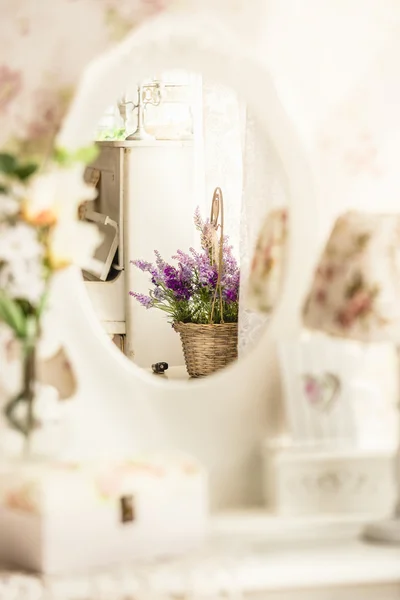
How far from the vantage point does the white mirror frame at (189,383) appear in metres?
1.53

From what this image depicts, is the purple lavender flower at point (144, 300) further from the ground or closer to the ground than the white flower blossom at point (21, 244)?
closer to the ground

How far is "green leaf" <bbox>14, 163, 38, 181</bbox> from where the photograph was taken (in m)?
1.41

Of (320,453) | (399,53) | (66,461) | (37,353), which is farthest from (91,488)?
(399,53)

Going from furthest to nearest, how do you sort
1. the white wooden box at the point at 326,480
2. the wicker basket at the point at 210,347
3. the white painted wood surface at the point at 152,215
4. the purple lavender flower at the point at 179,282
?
the white painted wood surface at the point at 152,215 < the purple lavender flower at the point at 179,282 < the wicker basket at the point at 210,347 < the white wooden box at the point at 326,480

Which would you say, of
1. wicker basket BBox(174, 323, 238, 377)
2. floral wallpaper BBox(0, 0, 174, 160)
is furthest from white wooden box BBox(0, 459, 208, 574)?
wicker basket BBox(174, 323, 238, 377)

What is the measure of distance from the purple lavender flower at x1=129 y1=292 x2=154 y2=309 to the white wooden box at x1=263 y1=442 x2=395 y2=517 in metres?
0.89

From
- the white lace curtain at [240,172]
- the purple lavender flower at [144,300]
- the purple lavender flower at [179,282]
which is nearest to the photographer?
the white lace curtain at [240,172]

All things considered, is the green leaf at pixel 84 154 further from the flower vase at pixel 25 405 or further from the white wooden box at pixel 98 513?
the white wooden box at pixel 98 513

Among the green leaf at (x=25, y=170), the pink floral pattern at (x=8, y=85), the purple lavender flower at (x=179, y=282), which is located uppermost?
the pink floral pattern at (x=8, y=85)

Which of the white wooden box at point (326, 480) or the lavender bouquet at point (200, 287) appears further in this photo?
the lavender bouquet at point (200, 287)

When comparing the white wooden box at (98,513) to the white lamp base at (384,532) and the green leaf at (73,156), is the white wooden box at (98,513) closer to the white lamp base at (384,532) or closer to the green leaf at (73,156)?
the white lamp base at (384,532)

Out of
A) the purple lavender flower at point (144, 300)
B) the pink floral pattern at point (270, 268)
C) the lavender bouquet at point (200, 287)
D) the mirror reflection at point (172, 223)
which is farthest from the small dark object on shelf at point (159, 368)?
the pink floral pattern at point (270, 268)

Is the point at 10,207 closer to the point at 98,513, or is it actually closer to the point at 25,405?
the point at 25,405

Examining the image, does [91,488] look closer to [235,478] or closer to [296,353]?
[235,478]
